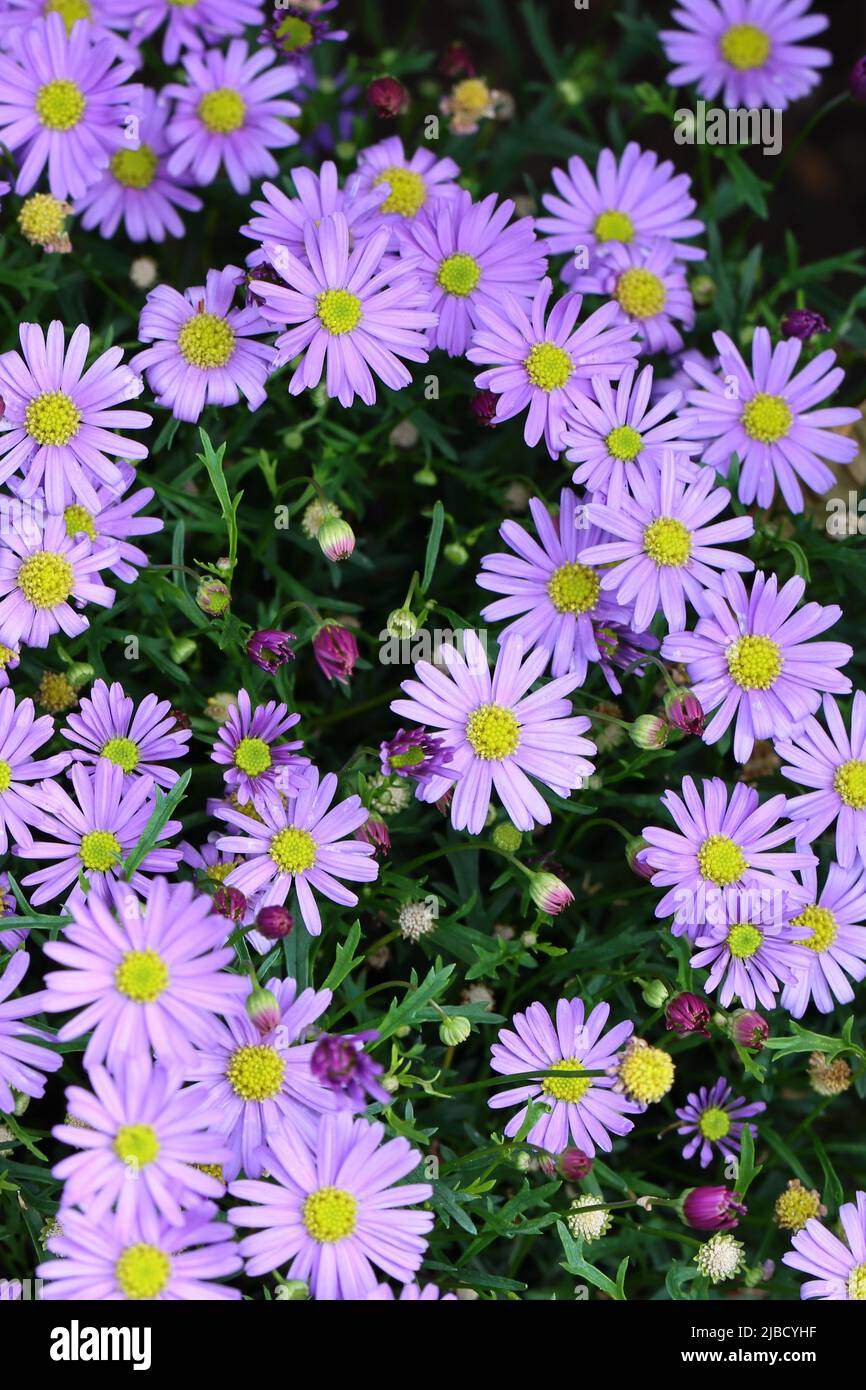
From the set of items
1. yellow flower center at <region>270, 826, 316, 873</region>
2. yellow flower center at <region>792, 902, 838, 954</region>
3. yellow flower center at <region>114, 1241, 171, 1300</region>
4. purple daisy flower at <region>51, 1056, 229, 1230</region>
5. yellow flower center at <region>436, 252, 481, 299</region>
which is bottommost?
yellow flower center at <region>114, 1241, 171, 1300</region>

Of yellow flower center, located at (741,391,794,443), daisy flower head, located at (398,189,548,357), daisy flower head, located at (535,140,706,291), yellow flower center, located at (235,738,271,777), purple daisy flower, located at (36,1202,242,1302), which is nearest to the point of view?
purple daisy flower, located at (36,1202,242,1302)

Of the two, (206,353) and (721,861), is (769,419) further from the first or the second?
(206,353)

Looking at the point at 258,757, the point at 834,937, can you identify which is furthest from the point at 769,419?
the point at 258,757

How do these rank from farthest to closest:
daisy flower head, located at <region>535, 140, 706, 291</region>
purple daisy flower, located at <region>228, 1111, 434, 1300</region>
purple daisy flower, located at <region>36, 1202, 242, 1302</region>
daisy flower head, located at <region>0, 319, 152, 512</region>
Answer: daisy flower head, located at <region>535, 140, 706, 291</region>, daisy flower head, located at <region>0, 319, 152, 512</region>, purple daisy flower, located at <region>228, 1111, 434, 1300</region>, purple daisy flower, located at <region>36, 1202, 242, 1302</region>

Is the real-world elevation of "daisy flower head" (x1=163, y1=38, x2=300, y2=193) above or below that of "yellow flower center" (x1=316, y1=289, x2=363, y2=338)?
above

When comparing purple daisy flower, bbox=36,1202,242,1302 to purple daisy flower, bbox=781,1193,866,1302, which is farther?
purple daisy flower, bbox=781,1193,866,1302

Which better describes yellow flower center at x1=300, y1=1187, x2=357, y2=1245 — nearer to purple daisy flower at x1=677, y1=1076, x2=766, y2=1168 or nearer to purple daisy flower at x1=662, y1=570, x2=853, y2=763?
purple daisy flower at x1=677, y1=1076, x2=766, y2=1168

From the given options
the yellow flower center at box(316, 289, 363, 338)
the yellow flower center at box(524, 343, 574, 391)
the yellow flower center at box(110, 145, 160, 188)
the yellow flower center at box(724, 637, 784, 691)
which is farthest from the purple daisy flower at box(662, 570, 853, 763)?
the yellow flower center at box(110, 145, 160, 188)
